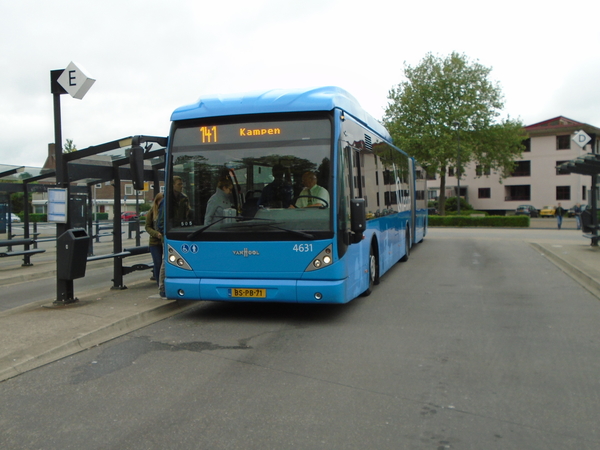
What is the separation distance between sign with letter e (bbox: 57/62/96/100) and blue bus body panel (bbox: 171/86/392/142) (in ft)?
4.47

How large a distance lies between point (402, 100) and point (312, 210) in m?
44.5

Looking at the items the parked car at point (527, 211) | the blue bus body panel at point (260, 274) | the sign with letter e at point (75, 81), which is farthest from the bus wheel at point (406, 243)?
the parked car at point (527, 211)

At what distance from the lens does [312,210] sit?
7266mm

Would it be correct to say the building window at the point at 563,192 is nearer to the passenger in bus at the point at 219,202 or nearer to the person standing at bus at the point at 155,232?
the person standing at bus at the point at 155,232

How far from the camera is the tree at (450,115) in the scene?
157ft

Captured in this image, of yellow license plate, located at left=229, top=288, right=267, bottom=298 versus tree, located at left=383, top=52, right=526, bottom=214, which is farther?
tree, located at left=383, top=52, right=526, bottom=214

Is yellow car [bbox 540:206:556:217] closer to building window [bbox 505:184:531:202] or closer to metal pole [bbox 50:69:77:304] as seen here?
building window [bbox 505:184:531:202]

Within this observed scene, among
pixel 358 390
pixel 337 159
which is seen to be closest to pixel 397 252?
pixel 337 159

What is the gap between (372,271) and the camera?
9703mm

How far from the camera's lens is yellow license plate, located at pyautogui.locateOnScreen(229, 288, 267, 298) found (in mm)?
7352

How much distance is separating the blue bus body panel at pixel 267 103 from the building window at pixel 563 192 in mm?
66184

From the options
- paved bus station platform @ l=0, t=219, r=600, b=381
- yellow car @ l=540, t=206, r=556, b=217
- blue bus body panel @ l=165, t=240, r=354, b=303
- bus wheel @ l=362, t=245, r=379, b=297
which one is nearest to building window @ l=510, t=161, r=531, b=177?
yellow car @ l=540, t=206, r=556, b=217

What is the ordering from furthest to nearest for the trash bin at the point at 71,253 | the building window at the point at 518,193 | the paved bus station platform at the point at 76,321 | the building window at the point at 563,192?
the building window at the point at 518,193 < the building window at the point at 563,192 < the trash bin at the point at 71,253 < the paved bus station platform at the point at 76,321

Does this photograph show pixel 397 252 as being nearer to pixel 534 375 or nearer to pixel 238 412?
pixel 534 375
